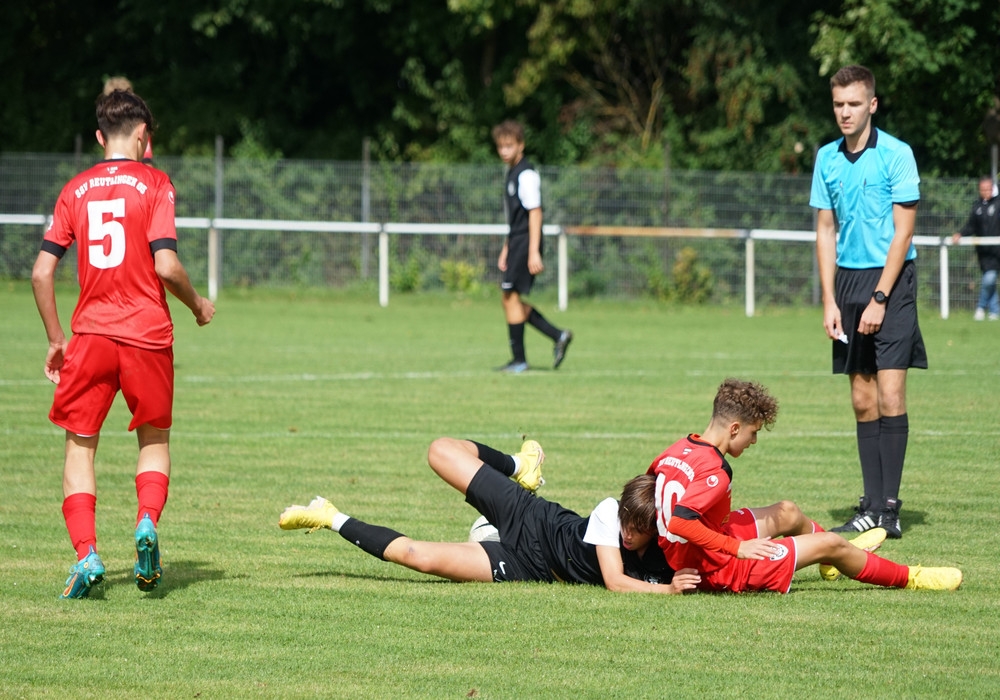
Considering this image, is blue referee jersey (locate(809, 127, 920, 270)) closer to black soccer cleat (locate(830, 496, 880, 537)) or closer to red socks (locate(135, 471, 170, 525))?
black soccer cleat (locate(830, 496, 880, 537))

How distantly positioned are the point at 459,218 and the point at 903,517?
1855 centimetres

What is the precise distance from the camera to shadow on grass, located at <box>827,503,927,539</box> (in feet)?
22.7

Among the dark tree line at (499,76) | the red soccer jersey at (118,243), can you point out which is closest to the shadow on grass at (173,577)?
the red soccer jersey at (118,243)

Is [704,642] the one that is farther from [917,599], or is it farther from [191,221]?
[191,221]

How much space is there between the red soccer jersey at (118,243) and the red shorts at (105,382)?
5cm

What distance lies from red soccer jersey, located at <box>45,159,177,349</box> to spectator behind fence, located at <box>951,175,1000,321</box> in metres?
18.2

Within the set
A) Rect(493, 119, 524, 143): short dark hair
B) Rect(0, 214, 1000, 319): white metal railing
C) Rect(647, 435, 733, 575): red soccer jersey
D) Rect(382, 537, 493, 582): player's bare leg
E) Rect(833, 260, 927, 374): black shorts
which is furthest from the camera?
Rect(0, 214, 1000, 319): white metal railing

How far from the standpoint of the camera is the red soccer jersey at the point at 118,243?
5.37 meters

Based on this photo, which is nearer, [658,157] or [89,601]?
[89,601]

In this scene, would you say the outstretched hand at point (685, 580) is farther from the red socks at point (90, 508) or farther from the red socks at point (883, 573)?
the red socks at point (90, 508)

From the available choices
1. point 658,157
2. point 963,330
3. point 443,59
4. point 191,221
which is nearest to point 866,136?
point 963,330

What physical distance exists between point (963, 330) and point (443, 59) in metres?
16.7

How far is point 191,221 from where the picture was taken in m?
24.3

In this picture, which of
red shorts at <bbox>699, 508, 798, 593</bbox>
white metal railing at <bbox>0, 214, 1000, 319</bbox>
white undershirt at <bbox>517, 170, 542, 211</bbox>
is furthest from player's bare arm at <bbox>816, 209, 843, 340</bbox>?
white metal railing at <bbox>0, 214, 1000, 319</bbox>
